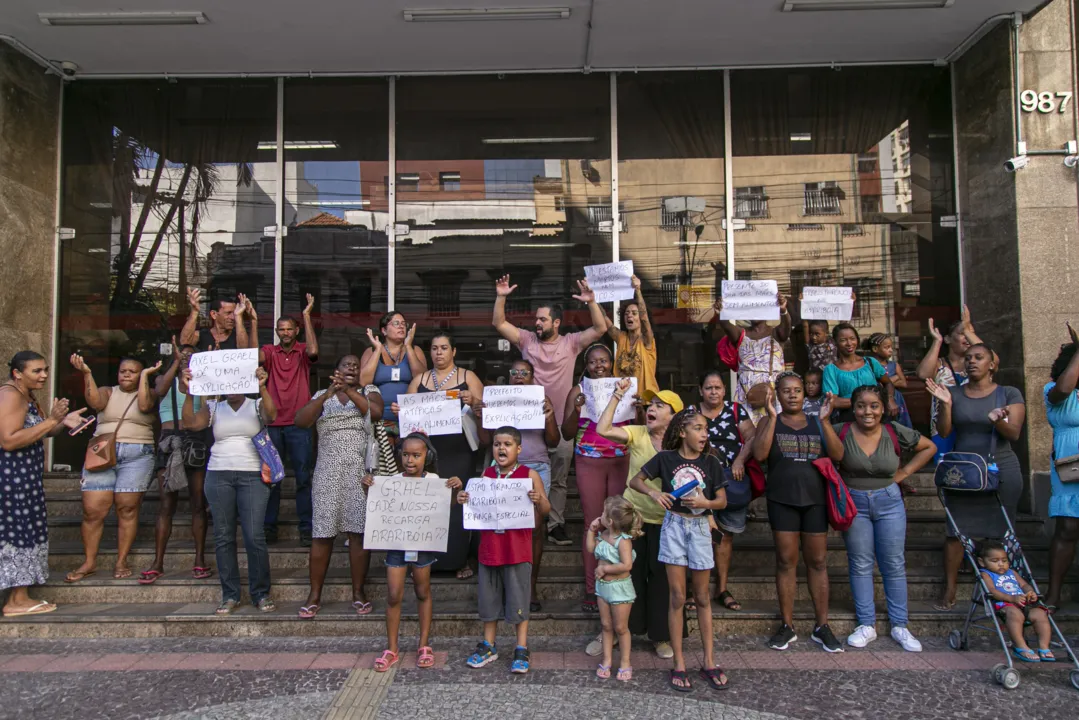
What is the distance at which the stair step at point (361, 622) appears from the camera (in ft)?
17.6

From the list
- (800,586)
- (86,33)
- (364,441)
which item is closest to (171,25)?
(86,33)

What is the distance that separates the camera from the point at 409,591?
19.5 ft

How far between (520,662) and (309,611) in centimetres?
184

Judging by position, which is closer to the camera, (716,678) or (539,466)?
(716,678)

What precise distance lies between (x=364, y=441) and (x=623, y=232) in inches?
171

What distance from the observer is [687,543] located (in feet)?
15.4

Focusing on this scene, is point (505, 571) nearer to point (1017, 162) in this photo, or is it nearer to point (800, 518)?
point (800, 518)

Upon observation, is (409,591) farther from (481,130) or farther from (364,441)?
(481,130)

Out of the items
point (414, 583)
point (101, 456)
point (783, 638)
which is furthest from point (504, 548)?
point (101, 456)

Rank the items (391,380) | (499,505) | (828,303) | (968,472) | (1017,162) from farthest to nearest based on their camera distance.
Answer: (1017,162)
(828,303)
(391,380)
(968,472)
(499,505)

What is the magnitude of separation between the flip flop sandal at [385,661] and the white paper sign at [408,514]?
719 mm

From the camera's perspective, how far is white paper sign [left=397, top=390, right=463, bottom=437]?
18.1ft

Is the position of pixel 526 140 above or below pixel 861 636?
above

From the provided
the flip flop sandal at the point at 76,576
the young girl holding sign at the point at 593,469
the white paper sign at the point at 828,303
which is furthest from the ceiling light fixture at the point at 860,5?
the flip flop sandal at the point at 76,576
